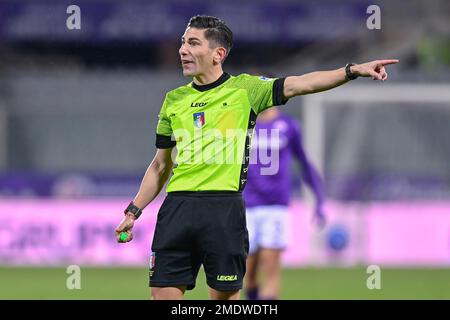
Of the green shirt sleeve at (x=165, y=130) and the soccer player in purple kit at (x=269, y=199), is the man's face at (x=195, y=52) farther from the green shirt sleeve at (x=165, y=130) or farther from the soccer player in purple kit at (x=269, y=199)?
the soccer player in purple kit at (x=269, y=199)

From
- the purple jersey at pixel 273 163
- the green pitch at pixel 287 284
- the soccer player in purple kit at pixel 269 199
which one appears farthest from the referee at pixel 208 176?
the green pitch at pixel 287 284

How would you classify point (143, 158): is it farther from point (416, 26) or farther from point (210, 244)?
point (210, 244)

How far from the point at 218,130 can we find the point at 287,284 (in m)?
7.38

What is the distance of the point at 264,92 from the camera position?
6.80 m

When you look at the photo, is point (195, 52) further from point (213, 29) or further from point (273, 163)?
point (273, 163)

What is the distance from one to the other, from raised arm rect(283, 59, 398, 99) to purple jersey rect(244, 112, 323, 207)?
142 inches

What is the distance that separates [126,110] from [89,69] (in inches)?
179

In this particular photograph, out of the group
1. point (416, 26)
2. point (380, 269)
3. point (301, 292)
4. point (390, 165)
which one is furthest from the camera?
point (416, 26)

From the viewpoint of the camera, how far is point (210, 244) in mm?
6793

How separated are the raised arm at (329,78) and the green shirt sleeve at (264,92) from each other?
0.05m

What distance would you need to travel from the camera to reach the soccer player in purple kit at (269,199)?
1018 cm

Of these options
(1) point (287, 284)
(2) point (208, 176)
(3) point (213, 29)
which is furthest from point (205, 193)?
(1) point (287, 284)

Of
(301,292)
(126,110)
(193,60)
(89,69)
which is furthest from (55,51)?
(193,60)

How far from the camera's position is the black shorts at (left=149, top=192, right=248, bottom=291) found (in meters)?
6.79
